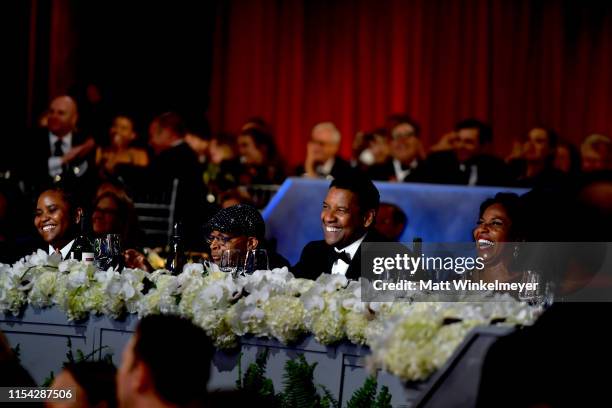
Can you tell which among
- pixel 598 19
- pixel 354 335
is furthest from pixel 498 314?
pixel 598 19

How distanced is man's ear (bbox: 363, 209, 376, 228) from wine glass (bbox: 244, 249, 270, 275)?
0.73 m

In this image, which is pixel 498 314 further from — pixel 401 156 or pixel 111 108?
pixel 111 108

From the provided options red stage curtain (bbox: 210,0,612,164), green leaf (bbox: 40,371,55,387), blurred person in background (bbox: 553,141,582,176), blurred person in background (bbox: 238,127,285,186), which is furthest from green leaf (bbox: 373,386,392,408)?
red stage curtain (bbox: 210,0,612,164)

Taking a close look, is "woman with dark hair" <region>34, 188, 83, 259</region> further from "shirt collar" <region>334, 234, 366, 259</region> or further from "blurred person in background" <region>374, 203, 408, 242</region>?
"blurred person in background" <region>374, 203, 408, 242</region>

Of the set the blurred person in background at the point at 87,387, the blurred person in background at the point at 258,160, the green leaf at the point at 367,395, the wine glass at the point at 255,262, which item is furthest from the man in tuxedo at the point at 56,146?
the blurred person in background at the point at 87,387

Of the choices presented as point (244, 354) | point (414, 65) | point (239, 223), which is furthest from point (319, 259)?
point (414, 65)

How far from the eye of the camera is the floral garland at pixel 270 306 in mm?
2744

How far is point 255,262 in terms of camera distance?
411 centimetres

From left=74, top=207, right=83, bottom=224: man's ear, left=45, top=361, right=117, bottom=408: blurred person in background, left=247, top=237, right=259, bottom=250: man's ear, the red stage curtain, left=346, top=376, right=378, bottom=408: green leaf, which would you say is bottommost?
left=346, top=376, right=378, bottom=408: green leaf

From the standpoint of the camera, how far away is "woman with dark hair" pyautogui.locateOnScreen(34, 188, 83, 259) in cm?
489

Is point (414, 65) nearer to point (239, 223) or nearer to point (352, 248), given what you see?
point (352, 248)

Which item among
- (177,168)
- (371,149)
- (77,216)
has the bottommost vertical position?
(77,216)

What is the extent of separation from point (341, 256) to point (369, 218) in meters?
0.24

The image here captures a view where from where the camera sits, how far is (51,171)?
27.4 feet
